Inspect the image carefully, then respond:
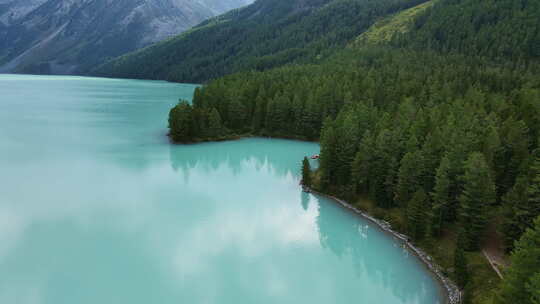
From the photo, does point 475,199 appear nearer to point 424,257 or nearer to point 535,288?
point 424,257

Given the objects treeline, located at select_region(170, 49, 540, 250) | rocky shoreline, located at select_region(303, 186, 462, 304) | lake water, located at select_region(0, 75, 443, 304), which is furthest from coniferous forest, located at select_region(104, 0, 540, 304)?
lake water, located at select_region(0, 75, 443, 304)

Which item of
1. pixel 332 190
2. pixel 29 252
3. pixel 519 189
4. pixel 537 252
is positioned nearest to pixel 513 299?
pixel 537 252

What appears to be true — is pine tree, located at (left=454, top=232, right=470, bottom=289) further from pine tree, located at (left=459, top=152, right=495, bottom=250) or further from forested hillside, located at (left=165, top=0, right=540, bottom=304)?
pine tree, located at (left=459, top=152, right=495, bottom=250)

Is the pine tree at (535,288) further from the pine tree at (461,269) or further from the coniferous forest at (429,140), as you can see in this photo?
the pine tree at (461,269)

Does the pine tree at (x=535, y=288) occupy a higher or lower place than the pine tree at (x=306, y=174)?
higher

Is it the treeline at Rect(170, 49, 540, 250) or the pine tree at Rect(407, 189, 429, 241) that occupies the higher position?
the treeline at Rect(170, 49, 540, 250)

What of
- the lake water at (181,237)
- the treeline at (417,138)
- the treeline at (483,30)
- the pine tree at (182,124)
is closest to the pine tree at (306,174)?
the treeline at (417,138)

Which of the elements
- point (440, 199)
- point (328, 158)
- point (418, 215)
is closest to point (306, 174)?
point (328, 158)
